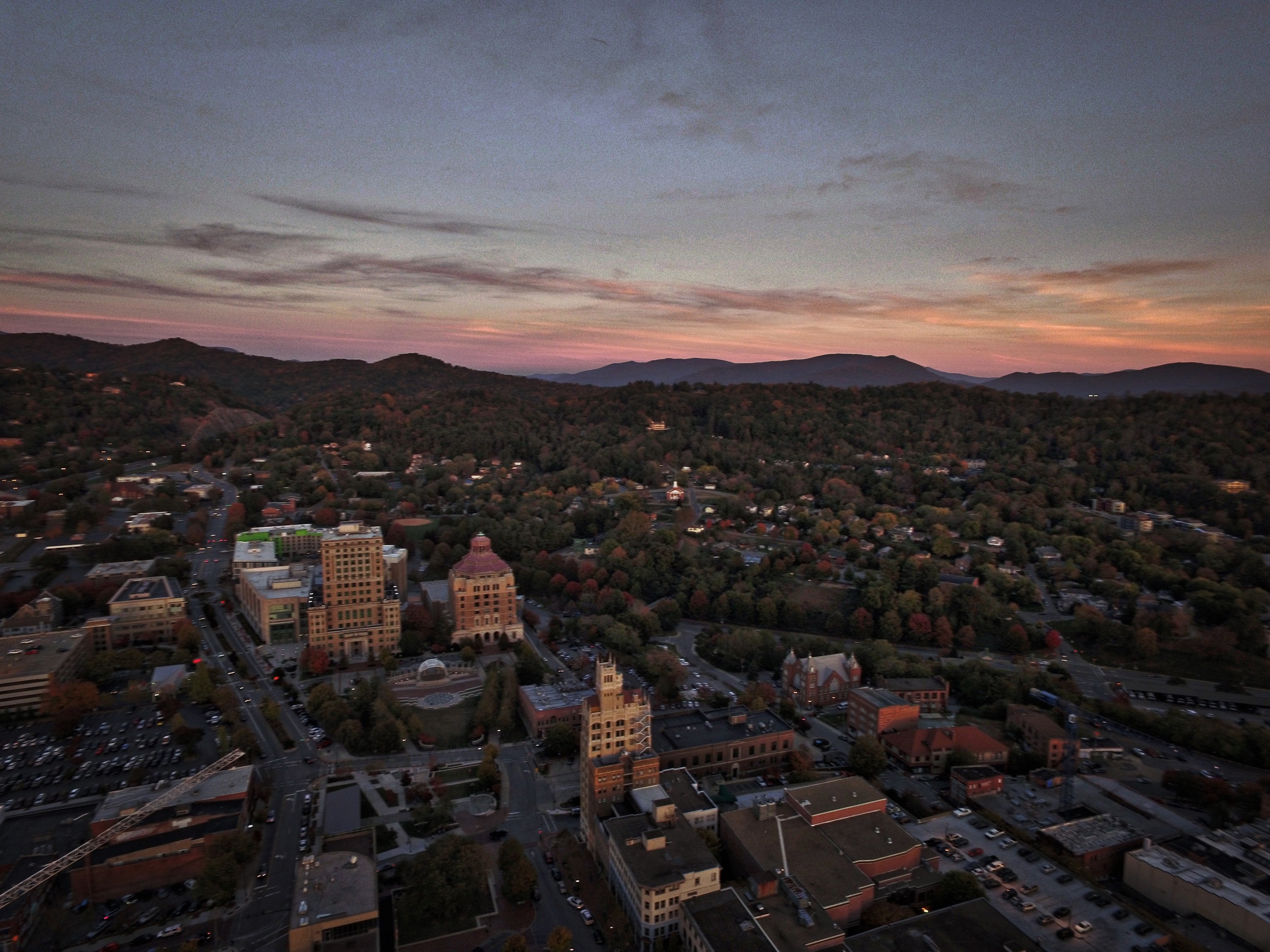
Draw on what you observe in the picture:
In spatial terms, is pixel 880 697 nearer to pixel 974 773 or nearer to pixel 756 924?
pixel 974 773

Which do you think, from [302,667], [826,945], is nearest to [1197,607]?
[826,945]

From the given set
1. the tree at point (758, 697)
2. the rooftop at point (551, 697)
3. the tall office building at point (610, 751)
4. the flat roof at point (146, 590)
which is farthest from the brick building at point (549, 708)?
the flat roof at point (146, 590)

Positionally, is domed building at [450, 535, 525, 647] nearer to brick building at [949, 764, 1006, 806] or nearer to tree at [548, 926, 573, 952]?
tree at [548, 926, 573, 952]

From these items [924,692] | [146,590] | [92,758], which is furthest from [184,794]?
[924,692]

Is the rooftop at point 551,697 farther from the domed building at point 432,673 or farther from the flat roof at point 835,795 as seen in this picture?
the flat roof at point 835,795

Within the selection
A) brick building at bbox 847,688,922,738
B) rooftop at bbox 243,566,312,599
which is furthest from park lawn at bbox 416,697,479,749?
brick building at bbox 847,688,922,738
